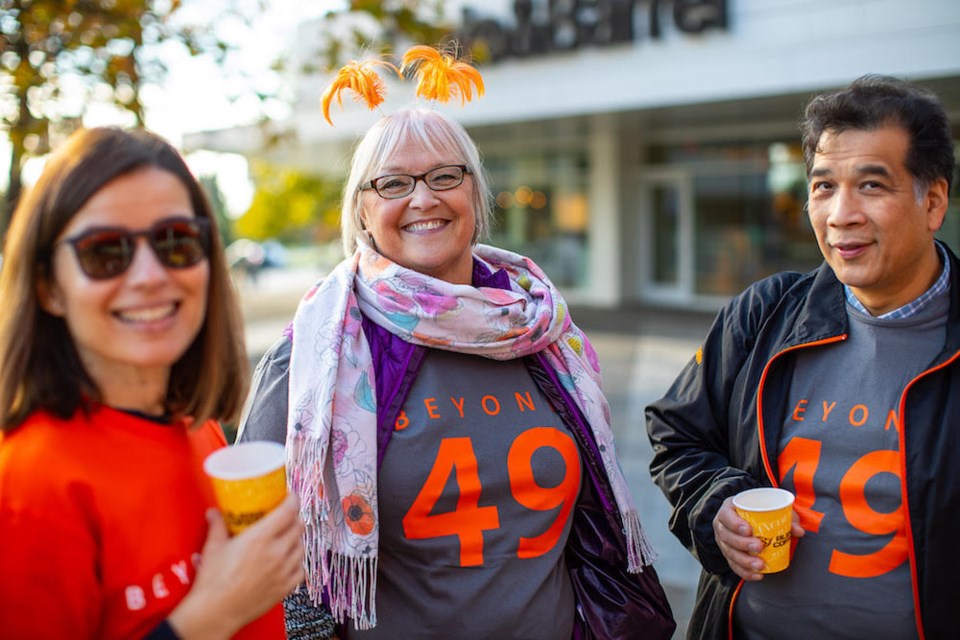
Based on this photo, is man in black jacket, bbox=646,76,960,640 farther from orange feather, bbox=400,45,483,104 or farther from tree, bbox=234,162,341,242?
tree, bbox=234,162,341,242

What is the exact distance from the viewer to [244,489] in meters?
1.33

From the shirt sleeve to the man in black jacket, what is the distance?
1091 millimetres

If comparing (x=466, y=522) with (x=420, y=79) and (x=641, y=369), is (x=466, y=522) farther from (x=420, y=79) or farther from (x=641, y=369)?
(x=641, y=369)

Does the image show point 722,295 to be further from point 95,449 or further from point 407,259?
point 95,449

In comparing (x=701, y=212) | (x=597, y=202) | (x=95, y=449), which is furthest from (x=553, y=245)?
(x=95, y=449)

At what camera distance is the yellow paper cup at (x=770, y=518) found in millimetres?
1885

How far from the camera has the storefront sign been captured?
11.5 meters

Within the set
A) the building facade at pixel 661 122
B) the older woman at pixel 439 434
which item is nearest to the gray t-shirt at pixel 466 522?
the older woman at pixel 439 434

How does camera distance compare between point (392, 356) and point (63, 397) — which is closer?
point (63, 397)

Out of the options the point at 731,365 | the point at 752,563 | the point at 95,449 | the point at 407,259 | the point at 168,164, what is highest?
the point at 168,164

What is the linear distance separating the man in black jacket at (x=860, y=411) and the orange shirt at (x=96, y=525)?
130 cm

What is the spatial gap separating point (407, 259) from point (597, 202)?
45.1 ft

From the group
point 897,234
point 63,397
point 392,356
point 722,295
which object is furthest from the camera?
point 722,295

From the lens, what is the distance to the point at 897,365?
199 cm
